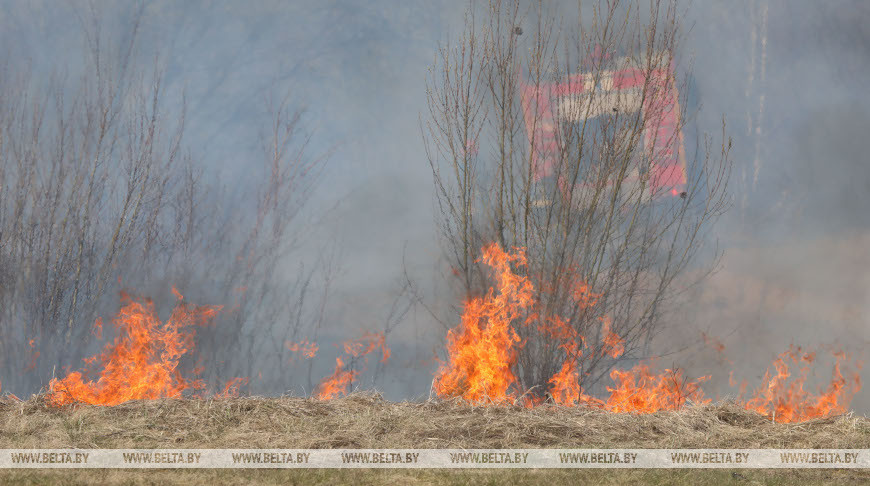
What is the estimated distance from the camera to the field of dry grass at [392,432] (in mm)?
6516

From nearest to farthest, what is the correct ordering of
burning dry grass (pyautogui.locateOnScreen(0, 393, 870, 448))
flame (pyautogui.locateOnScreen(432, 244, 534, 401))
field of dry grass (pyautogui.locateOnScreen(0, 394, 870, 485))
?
field of dry grass (pyautogui.locateOnScreen(0, 394, 870, 485))
burning dry grass (pyautogui.locateOnScreen(0, 393, 870, 448))
flame (pyautogui.locateOnScreen(432, 244, 534, 401))

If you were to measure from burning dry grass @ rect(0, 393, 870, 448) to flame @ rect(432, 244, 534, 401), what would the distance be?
91cm

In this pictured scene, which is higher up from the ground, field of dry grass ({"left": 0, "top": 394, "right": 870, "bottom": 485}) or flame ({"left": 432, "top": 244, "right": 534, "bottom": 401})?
flame ({"left": 432, "top": 244, "right": 534, "bottom": 401})

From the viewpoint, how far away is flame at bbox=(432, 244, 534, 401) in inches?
404

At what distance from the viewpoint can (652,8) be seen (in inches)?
443

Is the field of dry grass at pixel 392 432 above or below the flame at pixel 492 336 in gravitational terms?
below

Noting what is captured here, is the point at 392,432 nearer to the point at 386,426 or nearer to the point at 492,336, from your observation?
the point at 386,426

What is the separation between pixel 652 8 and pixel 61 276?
10.7 metres

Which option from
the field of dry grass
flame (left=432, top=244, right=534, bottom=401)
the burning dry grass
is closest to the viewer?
the field of dry grass

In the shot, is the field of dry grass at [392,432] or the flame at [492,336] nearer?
the field of dry grass at [392,432]

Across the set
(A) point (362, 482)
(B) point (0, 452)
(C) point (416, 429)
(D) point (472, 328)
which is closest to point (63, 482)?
(B) point (0, 452)

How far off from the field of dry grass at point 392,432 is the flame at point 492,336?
930 mm

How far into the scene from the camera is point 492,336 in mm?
10516

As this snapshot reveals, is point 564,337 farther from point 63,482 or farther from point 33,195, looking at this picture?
point 33,195
